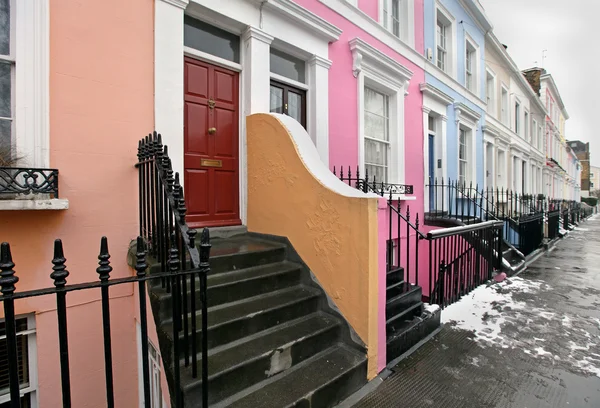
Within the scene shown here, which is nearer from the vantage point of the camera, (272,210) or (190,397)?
(190,397)

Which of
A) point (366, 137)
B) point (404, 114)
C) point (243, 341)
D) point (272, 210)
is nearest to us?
point (243, 341)

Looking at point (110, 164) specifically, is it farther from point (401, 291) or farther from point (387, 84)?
point (387, 84)

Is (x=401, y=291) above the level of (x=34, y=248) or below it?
below

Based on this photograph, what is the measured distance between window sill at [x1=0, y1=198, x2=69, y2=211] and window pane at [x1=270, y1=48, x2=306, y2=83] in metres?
3.48

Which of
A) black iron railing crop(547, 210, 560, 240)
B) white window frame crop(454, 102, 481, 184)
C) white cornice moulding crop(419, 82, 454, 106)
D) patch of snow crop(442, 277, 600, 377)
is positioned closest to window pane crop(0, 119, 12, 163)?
patch of snow crop(442, 277, 600, 377)

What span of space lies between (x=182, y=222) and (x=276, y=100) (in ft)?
10.8

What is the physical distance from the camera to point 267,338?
8.89ft

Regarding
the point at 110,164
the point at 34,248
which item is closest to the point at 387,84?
the point at 110,164

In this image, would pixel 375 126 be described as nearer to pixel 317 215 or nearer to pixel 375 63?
pixel 375 63

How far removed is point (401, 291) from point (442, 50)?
316 inches

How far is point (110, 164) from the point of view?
3.19 metres

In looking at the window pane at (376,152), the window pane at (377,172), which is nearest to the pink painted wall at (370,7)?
the window pane at (376,152)

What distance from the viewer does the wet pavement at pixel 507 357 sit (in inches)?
106

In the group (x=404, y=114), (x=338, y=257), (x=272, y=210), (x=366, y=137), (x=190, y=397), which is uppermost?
(x=404, y=114)
